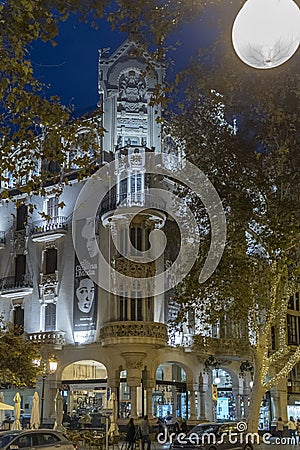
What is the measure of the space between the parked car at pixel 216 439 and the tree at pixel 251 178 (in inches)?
75.4

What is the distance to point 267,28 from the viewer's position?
226 inches

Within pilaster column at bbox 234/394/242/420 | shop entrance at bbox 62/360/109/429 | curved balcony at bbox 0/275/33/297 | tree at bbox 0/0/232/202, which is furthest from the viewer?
pilaster column at bbox 234/394/242/420

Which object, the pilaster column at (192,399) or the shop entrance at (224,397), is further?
the shop entrance at (224,397)

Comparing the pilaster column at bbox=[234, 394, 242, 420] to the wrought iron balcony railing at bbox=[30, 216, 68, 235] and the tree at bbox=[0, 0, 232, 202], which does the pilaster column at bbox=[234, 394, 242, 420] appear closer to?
the wrought iron balcony railing at bbox=[30, 216, 68, 235]

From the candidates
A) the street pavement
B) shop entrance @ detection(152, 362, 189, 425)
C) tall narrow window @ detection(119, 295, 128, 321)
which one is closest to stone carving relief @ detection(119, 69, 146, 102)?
tall narrow window @ detection(119, 295, 128, 321)

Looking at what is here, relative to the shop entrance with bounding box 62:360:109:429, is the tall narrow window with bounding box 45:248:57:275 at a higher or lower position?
higher

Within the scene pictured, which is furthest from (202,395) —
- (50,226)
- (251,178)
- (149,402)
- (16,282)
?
(251,178)

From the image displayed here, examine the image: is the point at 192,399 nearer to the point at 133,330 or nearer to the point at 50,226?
the point at 133,330

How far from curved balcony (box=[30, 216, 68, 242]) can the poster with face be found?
4.44ft

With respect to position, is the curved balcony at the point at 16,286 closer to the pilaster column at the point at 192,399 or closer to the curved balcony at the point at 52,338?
the curved balcony at the point at 52,338

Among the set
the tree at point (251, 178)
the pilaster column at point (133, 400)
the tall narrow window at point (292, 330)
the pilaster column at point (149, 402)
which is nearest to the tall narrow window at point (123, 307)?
the pilaster column at point (133, 400)

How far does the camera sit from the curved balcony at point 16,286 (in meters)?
42.1

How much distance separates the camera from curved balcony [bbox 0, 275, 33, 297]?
42.1m

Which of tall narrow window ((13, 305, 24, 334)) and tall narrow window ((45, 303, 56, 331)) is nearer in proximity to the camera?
tall narrow window ((45, 303, 56, 331))
